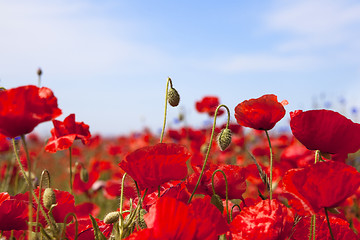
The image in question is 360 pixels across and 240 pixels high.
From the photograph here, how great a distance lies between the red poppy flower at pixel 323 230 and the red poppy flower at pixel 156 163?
14.1 inches

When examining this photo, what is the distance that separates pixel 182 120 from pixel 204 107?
0.36 meters

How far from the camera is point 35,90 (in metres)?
0.78

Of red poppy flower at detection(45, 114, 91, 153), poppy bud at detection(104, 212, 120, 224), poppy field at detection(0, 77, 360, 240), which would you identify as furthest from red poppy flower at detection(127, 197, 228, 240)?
red poppy flower at detection(45, 114, 91, 153)

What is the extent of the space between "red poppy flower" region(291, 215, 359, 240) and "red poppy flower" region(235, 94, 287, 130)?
0.27 m

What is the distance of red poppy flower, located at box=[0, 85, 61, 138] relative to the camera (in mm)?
751

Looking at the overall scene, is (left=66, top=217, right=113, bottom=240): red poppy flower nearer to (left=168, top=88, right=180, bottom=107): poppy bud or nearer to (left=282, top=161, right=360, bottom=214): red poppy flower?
(left=168, top=88, right=180, bottom=107): poppy bud

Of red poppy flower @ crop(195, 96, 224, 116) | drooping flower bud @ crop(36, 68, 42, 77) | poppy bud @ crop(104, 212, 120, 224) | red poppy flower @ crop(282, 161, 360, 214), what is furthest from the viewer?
red poppy flower @ crop(195, 96, 224, 116)

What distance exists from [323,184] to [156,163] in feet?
1.18

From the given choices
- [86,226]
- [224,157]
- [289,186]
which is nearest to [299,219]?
[289,186]

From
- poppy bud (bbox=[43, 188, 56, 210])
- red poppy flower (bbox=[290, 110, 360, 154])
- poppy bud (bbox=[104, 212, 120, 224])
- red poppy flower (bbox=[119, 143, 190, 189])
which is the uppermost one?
red poppy flower (bbox=[290, 110, 360, 154])

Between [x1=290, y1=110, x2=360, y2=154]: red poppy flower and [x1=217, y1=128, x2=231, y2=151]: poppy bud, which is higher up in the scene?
[x1=290, y1=110, x2=360, y2=154]: red poppy flower

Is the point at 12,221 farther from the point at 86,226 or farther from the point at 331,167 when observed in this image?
the point at 331,167

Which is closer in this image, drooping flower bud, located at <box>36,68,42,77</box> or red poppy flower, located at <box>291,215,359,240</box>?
red poppy flower, located at <box>291,215,359,240</box>

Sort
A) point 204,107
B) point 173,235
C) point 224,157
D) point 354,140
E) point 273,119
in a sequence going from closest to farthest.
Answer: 1. point 173,235
2. point 354,140
3. point 273,119
4. point 204,107
5. point 224,157
